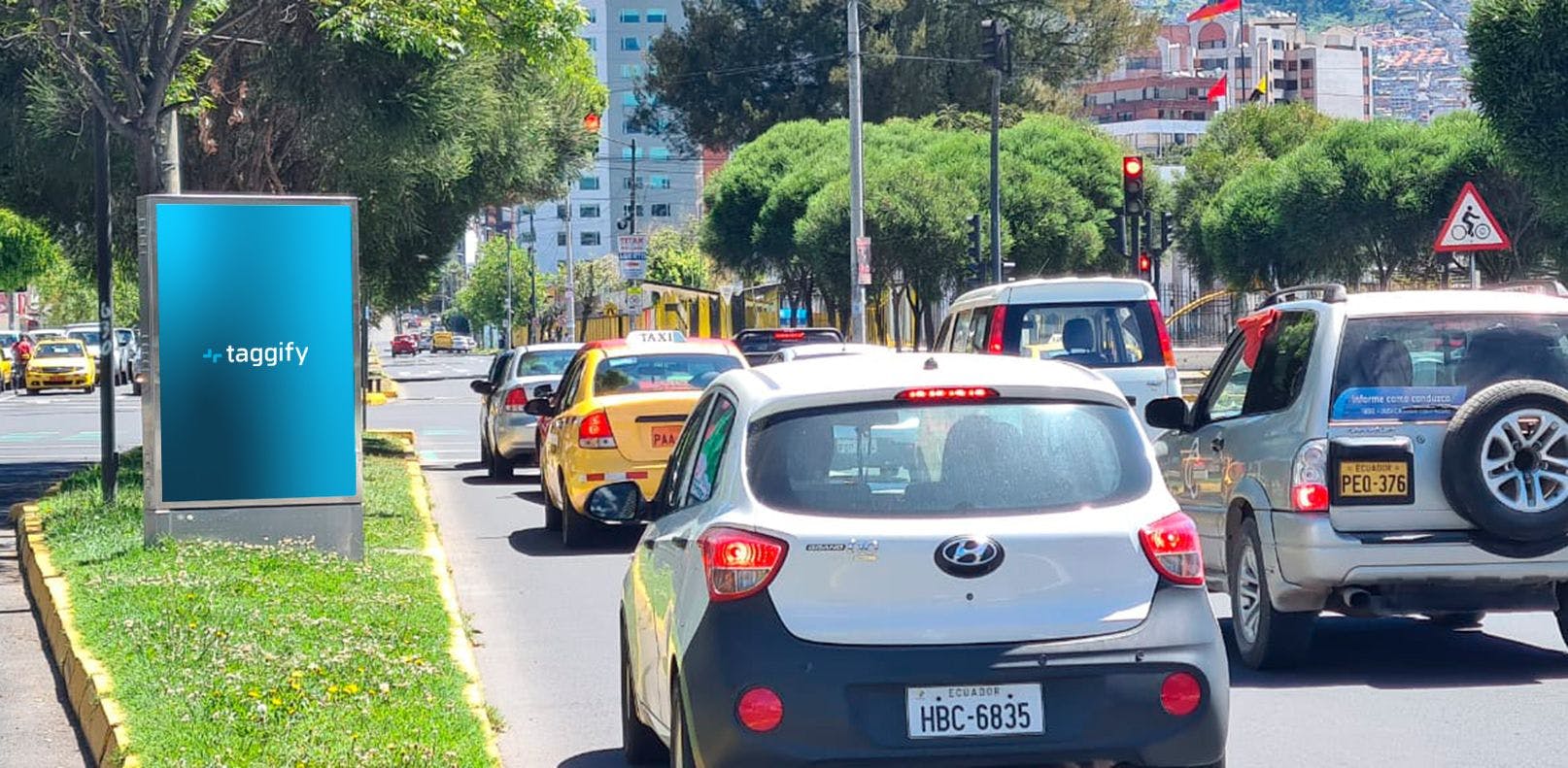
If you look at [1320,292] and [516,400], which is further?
[516,400]

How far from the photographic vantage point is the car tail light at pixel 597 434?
16.3 metres

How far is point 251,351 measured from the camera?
42.9ft

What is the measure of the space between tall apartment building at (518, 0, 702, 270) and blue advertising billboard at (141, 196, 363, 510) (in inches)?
5714

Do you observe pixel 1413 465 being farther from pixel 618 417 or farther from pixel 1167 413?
pixel 618 417

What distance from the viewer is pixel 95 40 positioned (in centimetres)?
1855

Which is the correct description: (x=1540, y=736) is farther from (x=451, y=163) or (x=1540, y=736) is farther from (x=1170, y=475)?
(x=451, y=163)

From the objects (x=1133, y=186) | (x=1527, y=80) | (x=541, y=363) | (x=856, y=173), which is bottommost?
(x=541, y=363)

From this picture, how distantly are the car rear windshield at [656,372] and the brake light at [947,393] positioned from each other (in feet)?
36.1

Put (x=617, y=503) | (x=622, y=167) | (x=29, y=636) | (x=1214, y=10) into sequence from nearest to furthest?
1. (x=617, y=503)
2. (x=29, y=636)
3. (x=1214, y=10)
4. (x=622, y=167)

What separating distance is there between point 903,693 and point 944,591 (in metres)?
0.31

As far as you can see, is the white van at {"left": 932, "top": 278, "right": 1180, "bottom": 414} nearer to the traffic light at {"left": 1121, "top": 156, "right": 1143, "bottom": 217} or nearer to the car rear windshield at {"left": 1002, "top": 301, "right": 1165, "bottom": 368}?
the car rear windshield at {"left": 1002, "top": 301, "right": 1165, "bottom": 368}

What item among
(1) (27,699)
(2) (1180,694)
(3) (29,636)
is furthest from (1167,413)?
(3) (29,636)

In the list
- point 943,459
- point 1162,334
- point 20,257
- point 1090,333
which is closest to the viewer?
point 943,459

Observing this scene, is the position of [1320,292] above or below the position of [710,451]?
above
